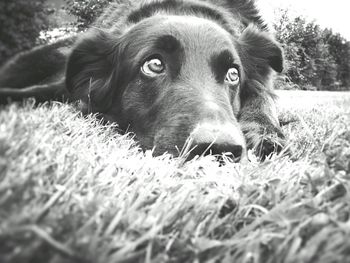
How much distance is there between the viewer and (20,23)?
1396 mm

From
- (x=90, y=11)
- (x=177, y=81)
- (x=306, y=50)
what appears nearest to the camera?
(x=177, y=81)

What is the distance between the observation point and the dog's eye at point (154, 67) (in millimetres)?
2930

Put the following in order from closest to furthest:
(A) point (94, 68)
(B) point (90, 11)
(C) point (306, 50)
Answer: (A) point (94, 68)
(B) point (90, 11)
(C) point (306, 50)

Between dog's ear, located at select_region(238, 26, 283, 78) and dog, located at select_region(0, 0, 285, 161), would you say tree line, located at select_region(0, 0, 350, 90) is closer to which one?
dog, located at select_region(0, 0, 285, 161)

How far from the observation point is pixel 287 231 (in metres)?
1.02

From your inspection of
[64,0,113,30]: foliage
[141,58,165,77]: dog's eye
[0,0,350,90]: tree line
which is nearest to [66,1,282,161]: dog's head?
[141,58,165,77]: dog's eye

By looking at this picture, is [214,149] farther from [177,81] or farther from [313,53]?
[313,53]

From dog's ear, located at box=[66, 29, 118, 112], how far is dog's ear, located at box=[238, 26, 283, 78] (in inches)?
49.3

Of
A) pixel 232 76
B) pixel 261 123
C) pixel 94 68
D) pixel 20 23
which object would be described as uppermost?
pixel 20 23

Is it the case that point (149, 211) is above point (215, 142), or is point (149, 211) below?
above

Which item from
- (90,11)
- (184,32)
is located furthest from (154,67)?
(90,11)

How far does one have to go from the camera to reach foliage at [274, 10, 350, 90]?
4.23 metres

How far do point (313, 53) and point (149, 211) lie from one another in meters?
3.81

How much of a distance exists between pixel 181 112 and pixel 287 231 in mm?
1552
